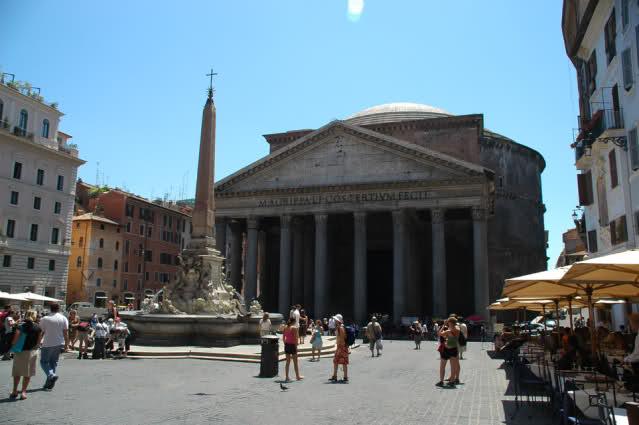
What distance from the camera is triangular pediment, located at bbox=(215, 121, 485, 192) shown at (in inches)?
1321

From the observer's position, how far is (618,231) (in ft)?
57.5

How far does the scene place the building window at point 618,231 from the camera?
55.5 ft

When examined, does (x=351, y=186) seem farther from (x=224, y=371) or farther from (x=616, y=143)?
(x=224, y=371)

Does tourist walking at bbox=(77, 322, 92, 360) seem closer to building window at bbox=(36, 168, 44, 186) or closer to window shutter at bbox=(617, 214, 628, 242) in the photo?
window shutter at bbox=(617, 214, 628, 242)

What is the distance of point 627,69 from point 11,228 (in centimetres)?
3187

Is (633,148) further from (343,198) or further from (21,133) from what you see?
(21,133)

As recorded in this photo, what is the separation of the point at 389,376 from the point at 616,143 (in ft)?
33.2

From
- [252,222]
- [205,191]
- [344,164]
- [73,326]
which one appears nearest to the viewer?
[73,326]

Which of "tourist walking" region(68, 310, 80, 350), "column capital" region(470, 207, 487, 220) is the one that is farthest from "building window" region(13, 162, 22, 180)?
"column capital" region(470, 207, 487, 220)

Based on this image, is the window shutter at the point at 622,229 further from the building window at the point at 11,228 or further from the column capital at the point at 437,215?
the building window at the point at 11,228

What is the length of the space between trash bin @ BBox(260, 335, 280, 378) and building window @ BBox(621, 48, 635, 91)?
40.3 ft

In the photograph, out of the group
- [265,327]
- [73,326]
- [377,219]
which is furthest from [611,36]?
[377,219]

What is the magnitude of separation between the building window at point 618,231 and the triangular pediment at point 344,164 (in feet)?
46.7

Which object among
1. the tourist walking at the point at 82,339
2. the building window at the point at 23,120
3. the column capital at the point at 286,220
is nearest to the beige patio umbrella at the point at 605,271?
the tourist walking at the point at 82,339
